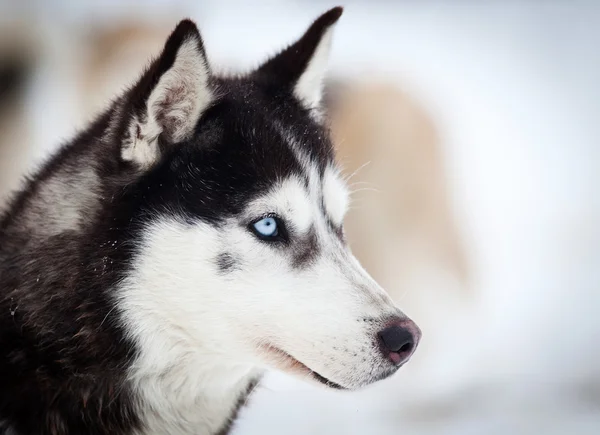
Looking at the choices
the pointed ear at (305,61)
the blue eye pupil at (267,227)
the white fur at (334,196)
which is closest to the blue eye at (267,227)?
the blue eye pupil at (267,227)

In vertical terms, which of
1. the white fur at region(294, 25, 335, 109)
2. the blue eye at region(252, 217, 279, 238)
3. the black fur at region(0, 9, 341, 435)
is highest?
the white fur at region(294, 25, 335, 109)

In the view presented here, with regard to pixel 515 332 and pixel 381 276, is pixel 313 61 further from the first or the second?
pixel 515 332

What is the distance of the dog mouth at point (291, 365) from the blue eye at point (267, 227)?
0.75 feet

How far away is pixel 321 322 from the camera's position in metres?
1.41

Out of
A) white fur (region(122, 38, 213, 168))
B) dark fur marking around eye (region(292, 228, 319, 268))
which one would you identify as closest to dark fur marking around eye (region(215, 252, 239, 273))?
dark fur marking around eye (region(292, 228, 319, 268))

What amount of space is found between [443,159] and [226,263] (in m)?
2.42

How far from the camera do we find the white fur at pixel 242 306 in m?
1.42

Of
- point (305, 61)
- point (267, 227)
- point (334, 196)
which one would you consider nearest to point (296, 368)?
point (267, 227)

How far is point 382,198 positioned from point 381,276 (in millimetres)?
367

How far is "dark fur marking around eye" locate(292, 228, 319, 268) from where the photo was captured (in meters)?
1.48

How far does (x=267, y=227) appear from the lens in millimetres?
1477

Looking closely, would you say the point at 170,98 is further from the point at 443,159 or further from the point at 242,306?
the point at 443,159

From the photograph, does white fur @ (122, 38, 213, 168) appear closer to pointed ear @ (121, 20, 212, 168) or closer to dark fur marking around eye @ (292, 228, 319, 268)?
pointed ear @ (121, 20, 212, 168)

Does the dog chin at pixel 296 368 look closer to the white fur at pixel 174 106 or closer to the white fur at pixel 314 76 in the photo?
the white fur at pixel 174 106
